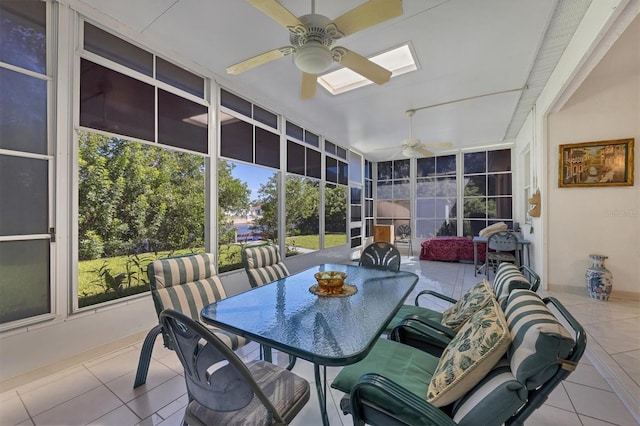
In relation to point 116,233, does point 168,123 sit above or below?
above

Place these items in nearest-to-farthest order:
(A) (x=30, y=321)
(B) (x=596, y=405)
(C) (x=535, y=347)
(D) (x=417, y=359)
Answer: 1. (C) (x=535, y=347)
2. (D) (x=417, y=359)
3. (B) (x=596, y=405)
4. (A) (x=30, y=321)

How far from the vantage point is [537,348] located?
85cm

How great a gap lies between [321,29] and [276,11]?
1.08 feet

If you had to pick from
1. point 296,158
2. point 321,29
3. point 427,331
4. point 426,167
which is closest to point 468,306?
point 427,331

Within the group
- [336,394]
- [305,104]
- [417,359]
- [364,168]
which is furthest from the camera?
[364,168]

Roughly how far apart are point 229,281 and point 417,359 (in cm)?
278

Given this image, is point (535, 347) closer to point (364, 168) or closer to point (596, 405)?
point (596, 405)

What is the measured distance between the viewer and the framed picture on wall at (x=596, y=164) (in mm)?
3506

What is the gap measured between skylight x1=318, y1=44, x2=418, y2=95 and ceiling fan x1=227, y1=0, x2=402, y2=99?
3.51ft

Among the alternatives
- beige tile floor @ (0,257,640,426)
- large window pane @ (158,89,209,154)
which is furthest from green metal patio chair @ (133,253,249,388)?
large window pane @ (158,89,209,154)

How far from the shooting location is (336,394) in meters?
1.88

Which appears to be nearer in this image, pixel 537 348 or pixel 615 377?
pixel 537 348

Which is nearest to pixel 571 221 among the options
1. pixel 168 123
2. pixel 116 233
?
pixel 168 123

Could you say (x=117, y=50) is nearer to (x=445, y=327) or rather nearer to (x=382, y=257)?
(x=382, y=257)
